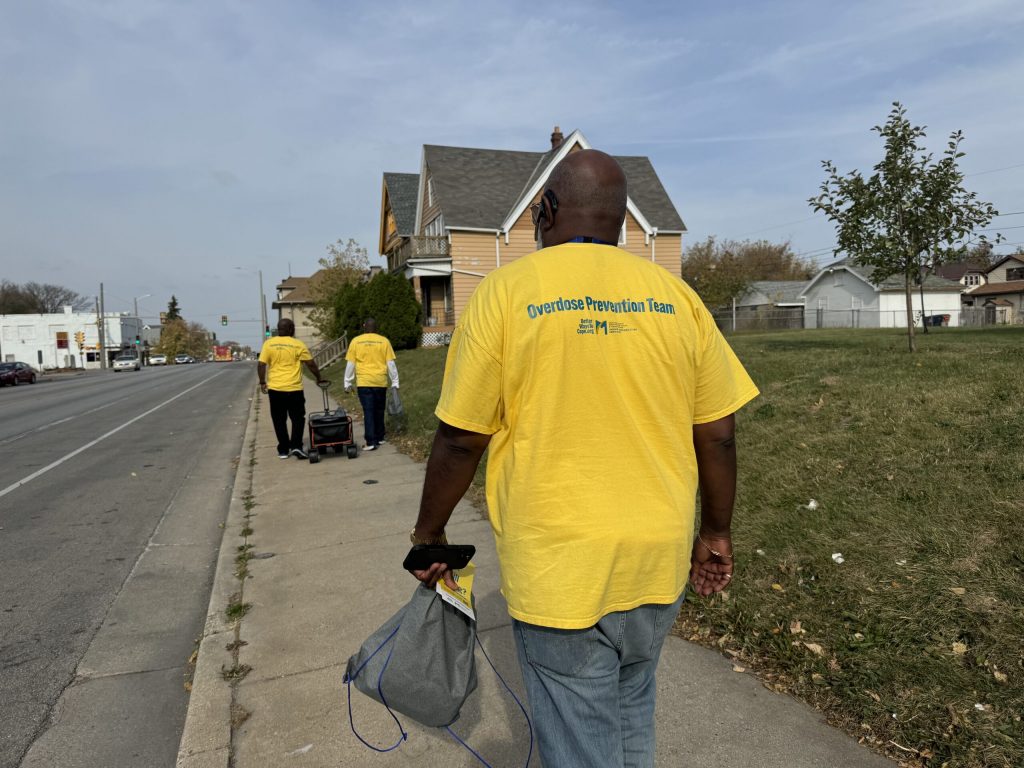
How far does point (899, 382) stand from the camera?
733 cm

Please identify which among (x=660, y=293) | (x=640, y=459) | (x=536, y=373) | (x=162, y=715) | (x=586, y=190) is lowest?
(x=162, y=715)

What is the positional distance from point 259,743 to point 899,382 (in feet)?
22.5

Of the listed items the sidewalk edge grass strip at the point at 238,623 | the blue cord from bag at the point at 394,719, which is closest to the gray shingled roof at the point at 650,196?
the sidewalk edge grass strip at the point at 238,623

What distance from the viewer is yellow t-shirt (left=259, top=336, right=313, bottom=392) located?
30.7 feet

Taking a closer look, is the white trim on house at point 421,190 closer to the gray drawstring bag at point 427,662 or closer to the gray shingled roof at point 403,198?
the gray shingled roof at point 403,198

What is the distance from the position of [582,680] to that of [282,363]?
8436mm

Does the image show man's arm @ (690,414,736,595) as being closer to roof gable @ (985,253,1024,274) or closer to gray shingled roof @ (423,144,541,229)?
gray shingled roof @ (423,144,541,229)

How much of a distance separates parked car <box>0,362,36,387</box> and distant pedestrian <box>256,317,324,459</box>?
3509cm

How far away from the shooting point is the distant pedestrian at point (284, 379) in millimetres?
9398

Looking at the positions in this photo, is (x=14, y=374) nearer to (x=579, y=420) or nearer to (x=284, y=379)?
(x=284, y=379)

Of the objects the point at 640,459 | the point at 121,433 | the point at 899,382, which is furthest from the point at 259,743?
the point at 121,433

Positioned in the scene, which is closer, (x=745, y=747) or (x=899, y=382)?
(x=745, y=747)

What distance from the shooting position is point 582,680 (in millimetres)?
1698

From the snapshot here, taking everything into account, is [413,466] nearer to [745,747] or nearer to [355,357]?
[355,357]
